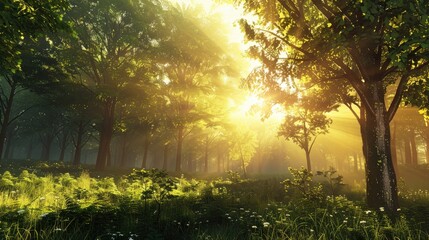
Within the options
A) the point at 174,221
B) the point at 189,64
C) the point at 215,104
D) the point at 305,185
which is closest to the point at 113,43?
the point at 189,64

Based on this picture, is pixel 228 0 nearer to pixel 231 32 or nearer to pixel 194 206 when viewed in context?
pixel 194 206

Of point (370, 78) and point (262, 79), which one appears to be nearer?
point (370, 78)

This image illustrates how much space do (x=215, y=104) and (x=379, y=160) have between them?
20.2 m

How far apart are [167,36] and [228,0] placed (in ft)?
51.1

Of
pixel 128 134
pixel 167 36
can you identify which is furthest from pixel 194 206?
pixel 128 134

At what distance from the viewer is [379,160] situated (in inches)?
317

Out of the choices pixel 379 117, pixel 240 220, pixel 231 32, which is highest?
pixel 231 32

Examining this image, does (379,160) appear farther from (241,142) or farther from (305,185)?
(241,142)

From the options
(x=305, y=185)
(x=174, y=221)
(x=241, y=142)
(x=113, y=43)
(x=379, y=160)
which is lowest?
(x=174, y=221)

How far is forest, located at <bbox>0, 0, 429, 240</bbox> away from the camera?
5.79 m

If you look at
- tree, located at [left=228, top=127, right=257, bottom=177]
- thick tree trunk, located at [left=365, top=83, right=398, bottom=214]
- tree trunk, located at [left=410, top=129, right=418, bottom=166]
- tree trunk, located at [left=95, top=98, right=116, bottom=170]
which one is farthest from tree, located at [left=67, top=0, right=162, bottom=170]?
tree trunk, located at [left=410, top=129, right=418, bottom=166]

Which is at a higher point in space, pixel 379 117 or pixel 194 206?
pixel 379 117

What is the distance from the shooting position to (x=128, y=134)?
3731cm

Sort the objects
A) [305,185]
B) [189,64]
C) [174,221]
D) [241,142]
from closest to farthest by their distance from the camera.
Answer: [174,221] → [305,185] → [189,64] → [241,142]
